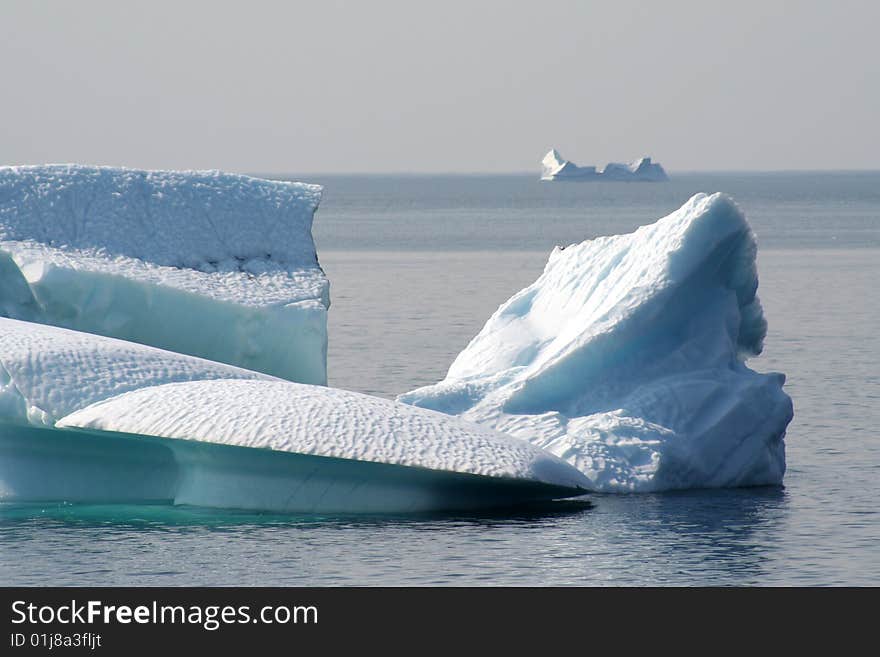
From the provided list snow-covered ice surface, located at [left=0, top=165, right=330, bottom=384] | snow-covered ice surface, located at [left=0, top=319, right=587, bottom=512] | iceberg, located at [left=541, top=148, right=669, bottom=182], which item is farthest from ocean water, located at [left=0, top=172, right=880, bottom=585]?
iceberg, located at [left=541, top=148, right=669, bottom=182]

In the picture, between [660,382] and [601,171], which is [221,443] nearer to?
[660,382]

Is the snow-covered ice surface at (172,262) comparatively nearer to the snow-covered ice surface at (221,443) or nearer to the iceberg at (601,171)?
the snow-covered ice surface at (221,443)

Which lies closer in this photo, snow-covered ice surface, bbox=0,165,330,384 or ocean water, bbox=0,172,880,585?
ocean water, bbox=0,172,880,585

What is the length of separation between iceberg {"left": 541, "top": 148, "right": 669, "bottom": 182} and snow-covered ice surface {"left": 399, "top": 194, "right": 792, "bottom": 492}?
103 meters

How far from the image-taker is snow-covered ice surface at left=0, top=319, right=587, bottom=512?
36.4 feet

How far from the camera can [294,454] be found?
11289mm

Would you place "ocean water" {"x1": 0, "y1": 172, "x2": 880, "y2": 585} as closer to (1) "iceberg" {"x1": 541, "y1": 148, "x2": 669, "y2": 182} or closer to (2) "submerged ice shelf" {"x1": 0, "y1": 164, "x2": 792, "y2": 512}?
(2) "submerged ice shelf" {"x1": 0, "y1": 164, "x2": 792, "y2": 512}

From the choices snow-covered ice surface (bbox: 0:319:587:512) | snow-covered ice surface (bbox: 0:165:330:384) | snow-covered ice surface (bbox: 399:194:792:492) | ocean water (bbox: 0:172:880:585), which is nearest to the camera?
ocean water (bbox: 0:172:880:585)

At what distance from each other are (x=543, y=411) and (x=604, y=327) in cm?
87

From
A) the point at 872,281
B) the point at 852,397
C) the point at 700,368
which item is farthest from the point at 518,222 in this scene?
the point at 700,368

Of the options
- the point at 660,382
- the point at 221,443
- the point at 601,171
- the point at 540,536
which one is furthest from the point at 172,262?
the point at 601,171
